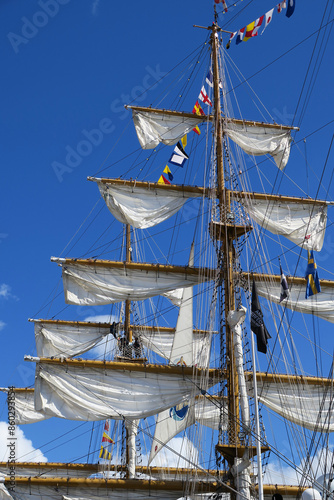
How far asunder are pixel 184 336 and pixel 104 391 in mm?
6266

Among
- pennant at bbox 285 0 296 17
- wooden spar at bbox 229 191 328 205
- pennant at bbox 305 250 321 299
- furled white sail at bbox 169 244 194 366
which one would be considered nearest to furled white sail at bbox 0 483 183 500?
furled white sail at bbox 169 244 194 366

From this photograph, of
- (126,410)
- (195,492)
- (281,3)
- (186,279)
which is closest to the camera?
(281,3)

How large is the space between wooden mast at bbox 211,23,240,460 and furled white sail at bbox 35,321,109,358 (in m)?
12.0

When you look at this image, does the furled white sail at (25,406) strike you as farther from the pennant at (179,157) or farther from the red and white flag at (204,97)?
the red and white flag at (204,97)

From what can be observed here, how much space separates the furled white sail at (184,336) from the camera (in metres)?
32.8

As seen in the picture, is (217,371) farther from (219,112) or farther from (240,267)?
(219,112)

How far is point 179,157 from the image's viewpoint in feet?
103

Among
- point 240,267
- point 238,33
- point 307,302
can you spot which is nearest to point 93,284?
point 240,267

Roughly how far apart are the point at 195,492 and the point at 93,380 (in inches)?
229

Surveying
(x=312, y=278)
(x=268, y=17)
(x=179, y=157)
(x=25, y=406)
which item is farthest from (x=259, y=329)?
(x=25, y=406)

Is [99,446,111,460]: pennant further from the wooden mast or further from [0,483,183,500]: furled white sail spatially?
the wooden mast

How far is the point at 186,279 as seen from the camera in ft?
101

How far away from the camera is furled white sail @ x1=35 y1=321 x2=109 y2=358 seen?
38.3 m

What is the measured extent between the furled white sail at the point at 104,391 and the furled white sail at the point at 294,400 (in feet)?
10.6
